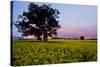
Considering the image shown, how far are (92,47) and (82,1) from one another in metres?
0.64

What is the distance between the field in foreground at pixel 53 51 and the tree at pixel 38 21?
0.41 feet

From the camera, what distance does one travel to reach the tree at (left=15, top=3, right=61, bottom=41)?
8.95 ft

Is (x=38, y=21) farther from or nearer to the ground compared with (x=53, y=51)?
farther from the ground

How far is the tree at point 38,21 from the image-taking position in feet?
8.95

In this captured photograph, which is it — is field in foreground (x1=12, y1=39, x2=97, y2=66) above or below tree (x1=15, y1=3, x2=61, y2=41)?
below

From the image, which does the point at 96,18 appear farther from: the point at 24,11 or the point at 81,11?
the point at 24,11

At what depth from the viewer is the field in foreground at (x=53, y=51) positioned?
271cm

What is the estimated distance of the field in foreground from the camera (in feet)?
8.88

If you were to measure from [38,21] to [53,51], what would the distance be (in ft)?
1.42

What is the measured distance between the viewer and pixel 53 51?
2.85 meters

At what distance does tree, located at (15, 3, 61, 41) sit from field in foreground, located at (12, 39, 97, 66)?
0.41ft

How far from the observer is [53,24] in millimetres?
2842

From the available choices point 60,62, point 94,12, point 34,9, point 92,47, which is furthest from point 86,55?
point 34,9

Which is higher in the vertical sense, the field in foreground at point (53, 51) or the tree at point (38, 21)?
the tree at point (38, 21)
